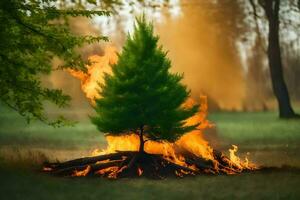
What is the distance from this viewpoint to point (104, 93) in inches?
585

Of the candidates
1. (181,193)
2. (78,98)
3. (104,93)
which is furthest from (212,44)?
(181,193)

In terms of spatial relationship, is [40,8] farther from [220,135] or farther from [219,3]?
[219,3]

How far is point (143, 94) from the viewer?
14.4 m

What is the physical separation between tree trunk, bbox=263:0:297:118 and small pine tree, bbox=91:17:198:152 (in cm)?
2106

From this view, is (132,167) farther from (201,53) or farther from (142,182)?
(201,53)

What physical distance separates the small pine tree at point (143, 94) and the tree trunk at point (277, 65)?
21.1 meters

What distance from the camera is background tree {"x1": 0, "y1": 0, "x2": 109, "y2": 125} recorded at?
40.7 ft

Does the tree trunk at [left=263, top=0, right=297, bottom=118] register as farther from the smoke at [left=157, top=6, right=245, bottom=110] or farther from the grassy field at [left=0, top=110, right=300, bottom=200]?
the grassy field at [left=0, top=110, right=300, bottom=200]

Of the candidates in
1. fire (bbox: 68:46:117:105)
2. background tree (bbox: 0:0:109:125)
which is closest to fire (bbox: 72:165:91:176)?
background tree (bbox: 0:0:109:125)

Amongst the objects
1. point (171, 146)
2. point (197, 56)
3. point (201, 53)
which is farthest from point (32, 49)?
point (201, 53)

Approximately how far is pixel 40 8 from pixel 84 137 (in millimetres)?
12606

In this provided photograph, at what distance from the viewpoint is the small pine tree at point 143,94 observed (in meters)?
14.3

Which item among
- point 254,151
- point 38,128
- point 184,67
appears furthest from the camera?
point 184,67

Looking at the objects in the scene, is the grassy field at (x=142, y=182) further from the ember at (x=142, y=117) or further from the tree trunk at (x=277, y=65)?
the tree trunk at (x=277, y=65)
